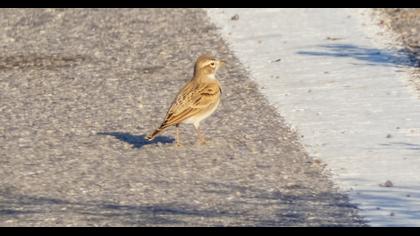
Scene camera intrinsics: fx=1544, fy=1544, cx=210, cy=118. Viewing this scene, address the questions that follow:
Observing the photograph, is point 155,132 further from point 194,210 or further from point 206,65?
point 194,210

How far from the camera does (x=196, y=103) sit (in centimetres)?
1438

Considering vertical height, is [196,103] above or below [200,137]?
above

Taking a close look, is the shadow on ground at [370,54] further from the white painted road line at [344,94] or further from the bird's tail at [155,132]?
the bird's tail at [155,132]

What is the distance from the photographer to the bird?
14.2m

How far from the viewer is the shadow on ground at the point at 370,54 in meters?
17.6

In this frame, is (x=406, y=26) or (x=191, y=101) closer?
(x=191, y=101)

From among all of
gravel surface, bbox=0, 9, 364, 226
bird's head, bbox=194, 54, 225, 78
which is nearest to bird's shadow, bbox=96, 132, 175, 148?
gravel surface, bbox=0, 9, 364, 226

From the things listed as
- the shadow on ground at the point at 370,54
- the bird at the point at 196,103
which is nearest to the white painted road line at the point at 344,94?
the shadow on ground at the point at 370,54

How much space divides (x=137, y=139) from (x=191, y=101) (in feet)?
2.03

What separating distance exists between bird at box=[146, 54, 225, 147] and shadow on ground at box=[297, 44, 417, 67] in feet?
10.7

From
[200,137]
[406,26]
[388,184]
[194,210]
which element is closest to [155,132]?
[200,137]

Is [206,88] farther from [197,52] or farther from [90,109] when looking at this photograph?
[197,52]
